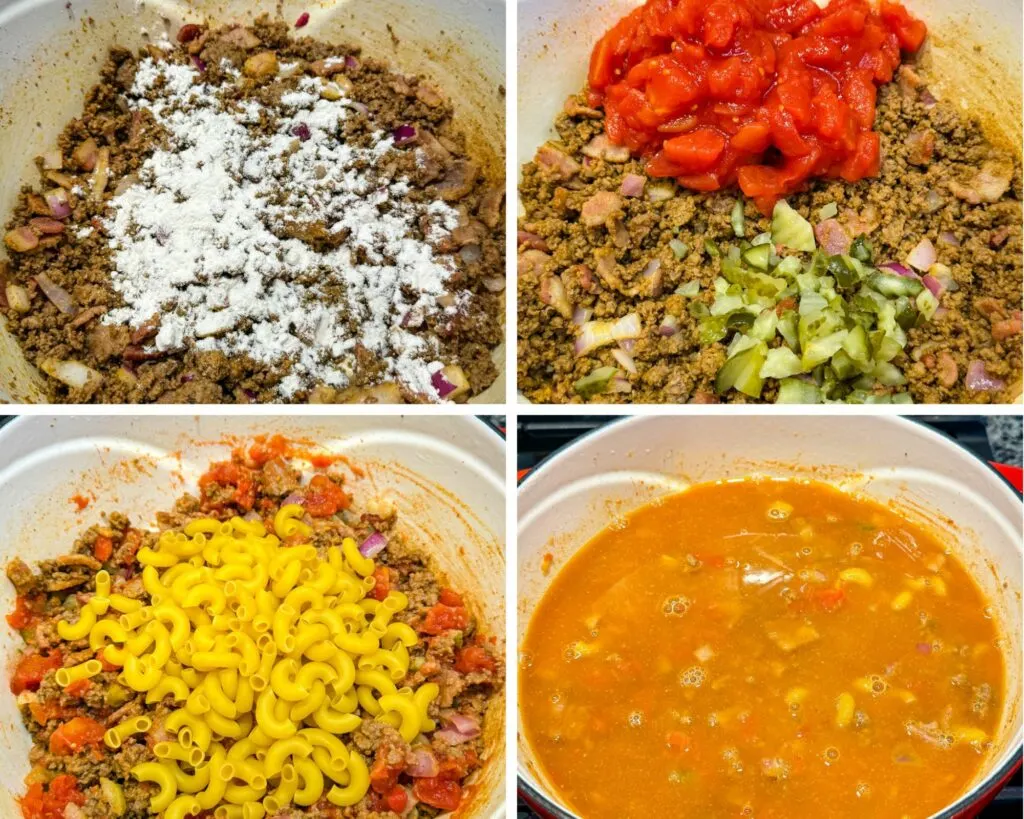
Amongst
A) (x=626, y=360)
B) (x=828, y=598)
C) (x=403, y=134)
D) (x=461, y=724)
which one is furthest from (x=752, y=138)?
(x=461, y=724)

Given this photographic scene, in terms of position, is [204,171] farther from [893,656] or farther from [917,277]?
[893,656]

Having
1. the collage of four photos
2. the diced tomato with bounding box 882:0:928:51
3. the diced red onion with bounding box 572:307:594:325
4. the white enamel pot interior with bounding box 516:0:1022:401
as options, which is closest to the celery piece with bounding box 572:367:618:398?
the collage of four photos

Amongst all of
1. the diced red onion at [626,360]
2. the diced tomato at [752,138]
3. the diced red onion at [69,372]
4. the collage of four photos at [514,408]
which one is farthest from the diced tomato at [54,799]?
the diced tomato at [752,138]

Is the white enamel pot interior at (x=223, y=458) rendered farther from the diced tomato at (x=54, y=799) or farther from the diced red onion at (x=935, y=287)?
the diced red onion at (x=935, y=287)

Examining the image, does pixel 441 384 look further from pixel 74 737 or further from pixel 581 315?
pixel 74 737

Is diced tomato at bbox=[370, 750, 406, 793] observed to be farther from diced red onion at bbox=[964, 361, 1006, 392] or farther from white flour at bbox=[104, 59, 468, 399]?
diced red onion at bbox=[964, 361, 1006, 392]

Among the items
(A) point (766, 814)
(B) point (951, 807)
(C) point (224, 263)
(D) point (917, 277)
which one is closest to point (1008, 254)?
(D) point (917, 277)
